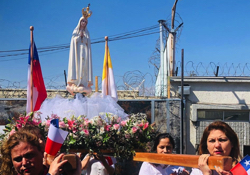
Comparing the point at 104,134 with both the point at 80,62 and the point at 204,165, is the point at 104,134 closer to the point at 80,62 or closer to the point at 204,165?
the point at 204,165

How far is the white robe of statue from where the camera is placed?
7664 mm

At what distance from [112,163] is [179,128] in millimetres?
8309

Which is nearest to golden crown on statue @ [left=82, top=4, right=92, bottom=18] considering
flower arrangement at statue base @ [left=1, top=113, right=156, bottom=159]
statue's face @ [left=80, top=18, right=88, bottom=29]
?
statue's face @ [left=80, top=18, right=88, bottom=29]

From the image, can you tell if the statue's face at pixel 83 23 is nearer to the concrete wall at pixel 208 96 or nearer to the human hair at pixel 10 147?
the human hair at pixel 10 147

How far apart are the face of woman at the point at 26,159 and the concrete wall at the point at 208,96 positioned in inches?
425

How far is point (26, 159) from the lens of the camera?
2.06m

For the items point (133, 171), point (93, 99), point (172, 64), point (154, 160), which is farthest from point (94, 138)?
point (172, 64)

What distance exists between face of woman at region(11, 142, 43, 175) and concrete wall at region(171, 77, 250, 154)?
35.4ft

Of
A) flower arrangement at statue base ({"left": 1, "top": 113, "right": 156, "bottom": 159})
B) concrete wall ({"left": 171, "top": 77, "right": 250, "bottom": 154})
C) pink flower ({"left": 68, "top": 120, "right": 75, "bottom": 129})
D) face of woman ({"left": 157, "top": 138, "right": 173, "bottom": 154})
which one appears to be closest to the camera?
flower arrangement at statue base ({"left": 1, "top": 113, "right": 156, "bottom": 159})

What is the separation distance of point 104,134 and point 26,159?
1552 millimetres

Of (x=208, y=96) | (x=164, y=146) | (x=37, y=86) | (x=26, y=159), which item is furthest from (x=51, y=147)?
(x=208, y=96)

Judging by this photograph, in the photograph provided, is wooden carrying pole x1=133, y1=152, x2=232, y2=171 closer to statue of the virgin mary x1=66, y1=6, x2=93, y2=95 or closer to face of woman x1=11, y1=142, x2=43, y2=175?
face of woman x1=11, y1=142, x2=43, y2=175

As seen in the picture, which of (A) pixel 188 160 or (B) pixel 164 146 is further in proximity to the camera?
(B) pixel 164 146

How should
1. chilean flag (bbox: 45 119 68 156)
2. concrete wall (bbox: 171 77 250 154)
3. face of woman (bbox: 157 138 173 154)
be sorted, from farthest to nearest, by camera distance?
concrete wall (bbox: 171 77 250 154) → face of woman (bbox: 157 138 173 154) → chilean flag (bbox: 45 119 68 156)
